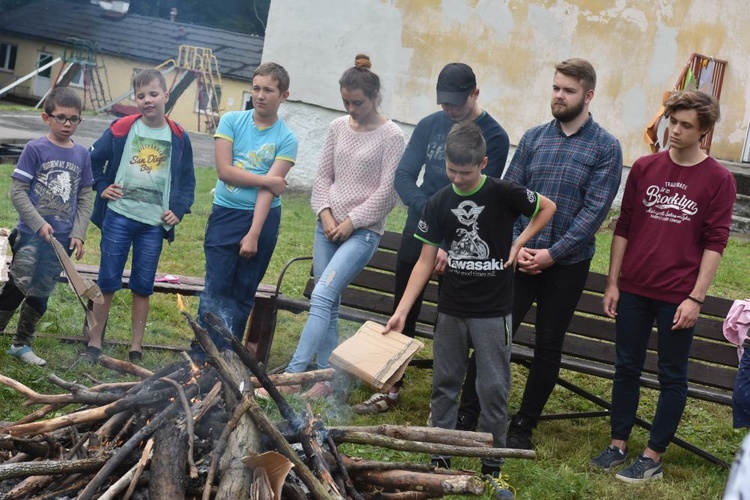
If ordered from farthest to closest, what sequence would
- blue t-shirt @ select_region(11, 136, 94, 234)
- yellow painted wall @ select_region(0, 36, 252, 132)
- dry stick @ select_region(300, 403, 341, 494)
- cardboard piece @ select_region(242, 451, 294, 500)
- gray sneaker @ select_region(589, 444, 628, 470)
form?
yellow painted wall @ select_region(0, 36, 252, 132) → blue t-shirt @ select_region(11, 136, 94, 234) → gray sneaker @ select_region(589, 444, 628, 470) → dry stick @ select_region(300, 403, 341, 494) → cardboard piece @ select_region(242, 451, 294, 500)

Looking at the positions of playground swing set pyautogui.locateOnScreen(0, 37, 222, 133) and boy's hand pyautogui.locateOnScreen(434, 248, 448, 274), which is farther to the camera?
playground swing set pyautogui.locateOnScreen(0, 37, 222, 133)

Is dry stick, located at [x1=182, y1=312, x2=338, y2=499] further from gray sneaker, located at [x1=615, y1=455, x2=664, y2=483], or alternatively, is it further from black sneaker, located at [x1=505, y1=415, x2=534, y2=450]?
gray sneaker, located at [x1=615, y1=455, x2=664, y2=483]

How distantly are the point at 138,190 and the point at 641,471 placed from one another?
136 inches

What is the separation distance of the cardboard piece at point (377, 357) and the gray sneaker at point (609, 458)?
131cm

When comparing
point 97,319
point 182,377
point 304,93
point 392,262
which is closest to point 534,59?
point 304,93

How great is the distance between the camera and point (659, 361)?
5277mm

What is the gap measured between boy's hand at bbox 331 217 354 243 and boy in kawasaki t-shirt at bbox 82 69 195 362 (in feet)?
3.48

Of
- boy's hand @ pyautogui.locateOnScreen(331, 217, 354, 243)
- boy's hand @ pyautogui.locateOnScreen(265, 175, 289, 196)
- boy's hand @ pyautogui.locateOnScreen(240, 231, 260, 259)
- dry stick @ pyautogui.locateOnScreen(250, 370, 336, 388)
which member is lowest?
dry stick @ pyautogui.locateOnScreen(250, 370, 336, 388)

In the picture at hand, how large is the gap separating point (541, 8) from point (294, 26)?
3570mm

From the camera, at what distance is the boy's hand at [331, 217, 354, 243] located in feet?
19.1

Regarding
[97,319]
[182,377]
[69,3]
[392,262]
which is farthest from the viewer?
[69,3]

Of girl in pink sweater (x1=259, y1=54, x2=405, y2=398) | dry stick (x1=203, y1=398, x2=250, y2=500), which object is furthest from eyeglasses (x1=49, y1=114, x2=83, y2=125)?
dry stick (x1=203, y1=398, x2=250, y2=500)

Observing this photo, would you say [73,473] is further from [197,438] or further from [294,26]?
[294,26]

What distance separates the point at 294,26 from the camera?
1405cm
